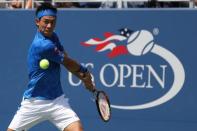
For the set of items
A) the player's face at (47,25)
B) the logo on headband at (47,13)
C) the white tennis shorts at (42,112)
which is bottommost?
the white tennis shorts at (42,112)

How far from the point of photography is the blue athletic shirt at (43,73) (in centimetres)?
641

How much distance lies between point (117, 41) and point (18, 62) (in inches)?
55.1

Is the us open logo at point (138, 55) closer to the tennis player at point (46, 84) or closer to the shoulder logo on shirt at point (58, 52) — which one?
the tennis player at point (46, 84)

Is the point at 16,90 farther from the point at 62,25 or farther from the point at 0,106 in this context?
the point at 62,25

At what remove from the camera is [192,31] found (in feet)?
27.0

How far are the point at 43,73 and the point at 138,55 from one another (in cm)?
220

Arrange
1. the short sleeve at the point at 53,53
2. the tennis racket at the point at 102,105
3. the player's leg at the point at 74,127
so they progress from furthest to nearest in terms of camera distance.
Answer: the tennis racket at the point at 102,105
the player's leg at the point at 74,127
the short sleeve at the point at 53,53

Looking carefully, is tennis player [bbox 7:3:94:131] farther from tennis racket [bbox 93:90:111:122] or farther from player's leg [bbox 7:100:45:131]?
tennis racket [bbox 93:90:111:122]

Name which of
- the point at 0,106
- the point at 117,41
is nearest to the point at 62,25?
the point at 117,41

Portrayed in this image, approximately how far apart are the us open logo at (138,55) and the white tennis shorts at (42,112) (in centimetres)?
201

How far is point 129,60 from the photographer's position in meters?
8.51

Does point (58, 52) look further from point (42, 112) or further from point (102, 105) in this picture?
point (102, 105)

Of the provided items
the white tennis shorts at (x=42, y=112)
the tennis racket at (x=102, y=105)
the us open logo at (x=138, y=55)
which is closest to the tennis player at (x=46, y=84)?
the white tennis shorts at (x=42, y=112)

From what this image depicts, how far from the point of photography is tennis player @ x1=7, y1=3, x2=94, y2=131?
639 cm
